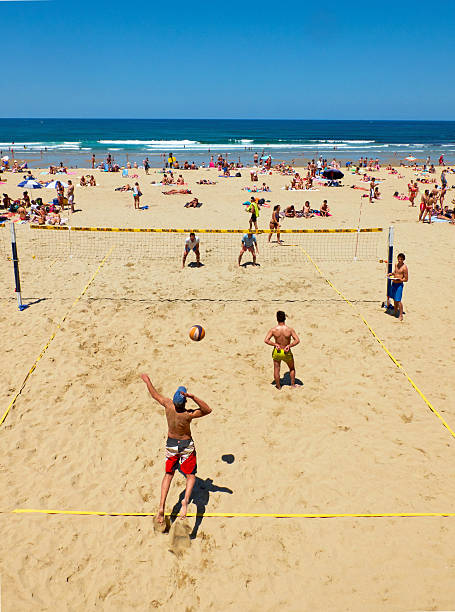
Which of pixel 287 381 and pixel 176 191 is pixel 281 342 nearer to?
pixel 287 381

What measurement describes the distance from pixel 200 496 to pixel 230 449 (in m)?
0.91

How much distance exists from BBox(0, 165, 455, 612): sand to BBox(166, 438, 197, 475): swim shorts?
58cm

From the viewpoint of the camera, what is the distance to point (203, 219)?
20078mm

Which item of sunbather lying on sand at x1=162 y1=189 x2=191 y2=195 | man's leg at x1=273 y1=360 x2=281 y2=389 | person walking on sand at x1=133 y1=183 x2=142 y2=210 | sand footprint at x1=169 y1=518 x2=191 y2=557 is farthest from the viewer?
sunbather lying on sand at x1=162 y1=189 x2=191 y2=195

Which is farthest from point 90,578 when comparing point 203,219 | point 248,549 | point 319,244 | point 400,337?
point 203,219

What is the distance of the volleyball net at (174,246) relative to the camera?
1452 centimetres

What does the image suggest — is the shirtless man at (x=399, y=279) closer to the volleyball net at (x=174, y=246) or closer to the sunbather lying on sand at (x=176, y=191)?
the volleyball net at (x=174, y=246)

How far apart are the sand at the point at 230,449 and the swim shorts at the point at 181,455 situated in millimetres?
582

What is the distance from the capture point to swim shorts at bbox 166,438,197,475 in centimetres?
497

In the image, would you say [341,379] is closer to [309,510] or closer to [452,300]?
[309,510]

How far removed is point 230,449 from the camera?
20.0 ft

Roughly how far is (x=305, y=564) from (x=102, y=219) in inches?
708

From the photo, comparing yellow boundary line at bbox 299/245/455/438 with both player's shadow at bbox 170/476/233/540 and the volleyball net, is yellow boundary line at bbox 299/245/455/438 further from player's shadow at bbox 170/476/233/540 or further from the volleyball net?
player's shadow at bbox 170/476/233/540

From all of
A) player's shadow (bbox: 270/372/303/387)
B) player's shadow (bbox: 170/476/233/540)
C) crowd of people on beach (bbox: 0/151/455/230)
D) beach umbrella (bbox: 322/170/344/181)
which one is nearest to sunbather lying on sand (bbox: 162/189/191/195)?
crowd of people on beach (bbox: 0/151/455/230)
